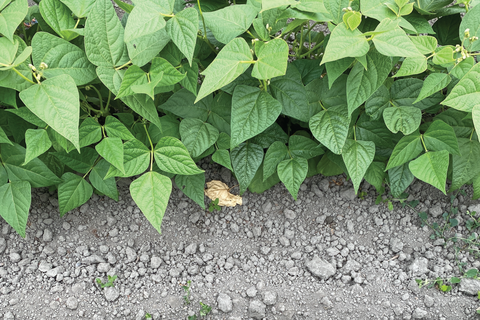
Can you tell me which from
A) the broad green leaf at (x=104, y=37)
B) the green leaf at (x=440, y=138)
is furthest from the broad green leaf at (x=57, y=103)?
the green leaf at (x=440, y=138)

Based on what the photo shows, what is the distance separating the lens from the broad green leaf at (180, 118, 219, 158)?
5.09 feet

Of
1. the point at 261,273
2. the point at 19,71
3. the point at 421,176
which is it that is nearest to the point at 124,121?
the point at 19,71

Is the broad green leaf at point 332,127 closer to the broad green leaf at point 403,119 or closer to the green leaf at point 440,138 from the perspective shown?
the broad green leaf at point 403,119

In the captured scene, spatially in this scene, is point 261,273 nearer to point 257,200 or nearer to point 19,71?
point 257,200

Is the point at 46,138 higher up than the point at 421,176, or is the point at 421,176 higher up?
the point at 46,138

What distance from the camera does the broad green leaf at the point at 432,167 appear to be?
149cm

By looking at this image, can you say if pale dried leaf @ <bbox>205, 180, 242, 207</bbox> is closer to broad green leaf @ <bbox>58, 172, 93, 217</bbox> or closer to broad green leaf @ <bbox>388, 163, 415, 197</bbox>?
broad green leaf @ <bbox>58, 172, 93, 217</bbox>

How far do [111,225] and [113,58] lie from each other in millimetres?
873

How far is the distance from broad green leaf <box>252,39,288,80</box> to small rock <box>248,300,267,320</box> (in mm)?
964

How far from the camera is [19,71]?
125cm

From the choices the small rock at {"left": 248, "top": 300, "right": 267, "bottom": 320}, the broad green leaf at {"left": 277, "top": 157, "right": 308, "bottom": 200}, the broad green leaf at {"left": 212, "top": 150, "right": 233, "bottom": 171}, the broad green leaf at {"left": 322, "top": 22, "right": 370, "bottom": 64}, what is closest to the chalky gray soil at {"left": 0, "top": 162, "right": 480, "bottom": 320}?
the small rock at {"left": 248, "top": 300, "right": 267, "bottom": 320}

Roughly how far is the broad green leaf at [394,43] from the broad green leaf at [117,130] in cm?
95

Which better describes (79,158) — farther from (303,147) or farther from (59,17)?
(303,147)

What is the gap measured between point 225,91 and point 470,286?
1.34 metres
